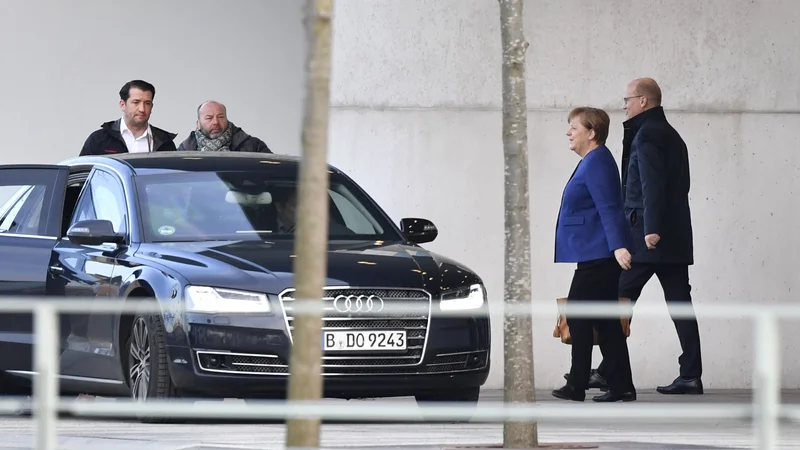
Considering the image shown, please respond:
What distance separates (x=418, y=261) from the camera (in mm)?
9305

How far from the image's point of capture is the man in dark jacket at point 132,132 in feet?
40.0

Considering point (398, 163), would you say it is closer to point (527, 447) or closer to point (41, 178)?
point (41, 178)

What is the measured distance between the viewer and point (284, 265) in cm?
889

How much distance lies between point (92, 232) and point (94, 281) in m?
0.36

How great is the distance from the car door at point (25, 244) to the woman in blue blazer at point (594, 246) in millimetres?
3000

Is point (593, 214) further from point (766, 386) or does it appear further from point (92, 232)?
point (766, 386)

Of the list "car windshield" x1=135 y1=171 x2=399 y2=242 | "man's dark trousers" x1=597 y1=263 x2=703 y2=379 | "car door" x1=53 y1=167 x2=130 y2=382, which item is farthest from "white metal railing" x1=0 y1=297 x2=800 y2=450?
"man's dark trousers" x1=597 y1=263 x2=703 y2=379

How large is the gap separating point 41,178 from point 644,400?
13.5ft

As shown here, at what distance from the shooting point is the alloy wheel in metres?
8.95

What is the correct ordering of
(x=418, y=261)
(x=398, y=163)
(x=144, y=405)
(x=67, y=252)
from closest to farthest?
(x=144, y=405) < (x=418, y=261) < (x=67, y=252) < (x=398, y=163)

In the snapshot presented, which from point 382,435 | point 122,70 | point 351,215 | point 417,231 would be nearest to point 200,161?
point 351,215

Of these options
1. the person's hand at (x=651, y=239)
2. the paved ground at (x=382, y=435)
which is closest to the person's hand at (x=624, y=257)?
the person's hand at (x=651, y=239)

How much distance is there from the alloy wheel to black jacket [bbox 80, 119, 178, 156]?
3.26 meters

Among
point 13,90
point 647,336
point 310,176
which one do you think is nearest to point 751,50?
point 647,336
